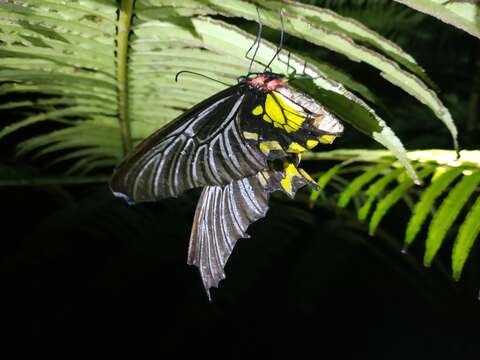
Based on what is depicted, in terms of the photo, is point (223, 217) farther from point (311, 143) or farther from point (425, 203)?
point (425, 203)

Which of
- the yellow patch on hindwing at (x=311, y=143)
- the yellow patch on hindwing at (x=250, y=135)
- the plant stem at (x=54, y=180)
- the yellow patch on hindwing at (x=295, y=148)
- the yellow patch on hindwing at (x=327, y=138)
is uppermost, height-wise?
the yellow patch on hindwing at (x=327, y=138)

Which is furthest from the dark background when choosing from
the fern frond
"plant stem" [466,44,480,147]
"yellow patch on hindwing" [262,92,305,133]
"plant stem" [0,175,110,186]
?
"plant stem" [466,44,480,147]

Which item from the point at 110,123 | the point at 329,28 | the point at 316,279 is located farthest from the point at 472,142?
the point at 110,123

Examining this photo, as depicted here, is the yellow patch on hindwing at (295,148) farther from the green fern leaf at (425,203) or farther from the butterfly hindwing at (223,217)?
the green fern leaf at (425,203)

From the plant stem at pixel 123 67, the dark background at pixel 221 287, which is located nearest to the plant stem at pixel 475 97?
the dark background at pixel 221 287

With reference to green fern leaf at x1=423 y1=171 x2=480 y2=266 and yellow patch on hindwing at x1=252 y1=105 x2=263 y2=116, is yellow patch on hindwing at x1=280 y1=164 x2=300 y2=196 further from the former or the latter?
green fern leaf at x1=423 y1=171 x2=480 y2=266

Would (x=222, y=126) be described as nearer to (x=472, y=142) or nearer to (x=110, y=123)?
(x=110, y=123)
